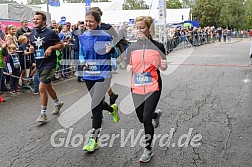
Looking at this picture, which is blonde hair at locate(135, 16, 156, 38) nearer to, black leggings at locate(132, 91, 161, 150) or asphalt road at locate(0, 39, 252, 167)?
black leggings at locate(132, 91, 161, 150)

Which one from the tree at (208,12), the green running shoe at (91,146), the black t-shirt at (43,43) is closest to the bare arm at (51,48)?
the black t-shirt at (43,43)

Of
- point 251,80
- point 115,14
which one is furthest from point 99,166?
point 115,14

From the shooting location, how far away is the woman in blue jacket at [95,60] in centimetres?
464

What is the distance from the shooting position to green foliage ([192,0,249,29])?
6381 cm

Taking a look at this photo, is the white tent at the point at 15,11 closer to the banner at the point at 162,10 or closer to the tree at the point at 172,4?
the banner at the point at 162,10

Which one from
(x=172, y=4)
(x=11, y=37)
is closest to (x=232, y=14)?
(x=172, y=4)

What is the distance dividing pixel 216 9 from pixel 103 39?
64629 millimetres

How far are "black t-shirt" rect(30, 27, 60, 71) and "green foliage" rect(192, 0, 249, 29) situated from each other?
61.8 meters

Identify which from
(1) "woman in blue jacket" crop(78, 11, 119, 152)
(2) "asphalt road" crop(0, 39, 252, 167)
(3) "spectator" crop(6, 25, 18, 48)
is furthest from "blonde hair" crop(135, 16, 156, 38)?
(3) "spectator" crop(6, 25, 18, 48)

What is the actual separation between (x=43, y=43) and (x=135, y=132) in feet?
7.37

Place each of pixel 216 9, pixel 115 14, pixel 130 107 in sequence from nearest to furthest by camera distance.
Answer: pixel 130 107 < pixel 115 14 < pixel 216 9

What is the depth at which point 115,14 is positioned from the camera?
41219mm

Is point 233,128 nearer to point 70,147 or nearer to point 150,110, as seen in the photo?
point 150,110

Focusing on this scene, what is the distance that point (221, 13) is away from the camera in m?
64.1
